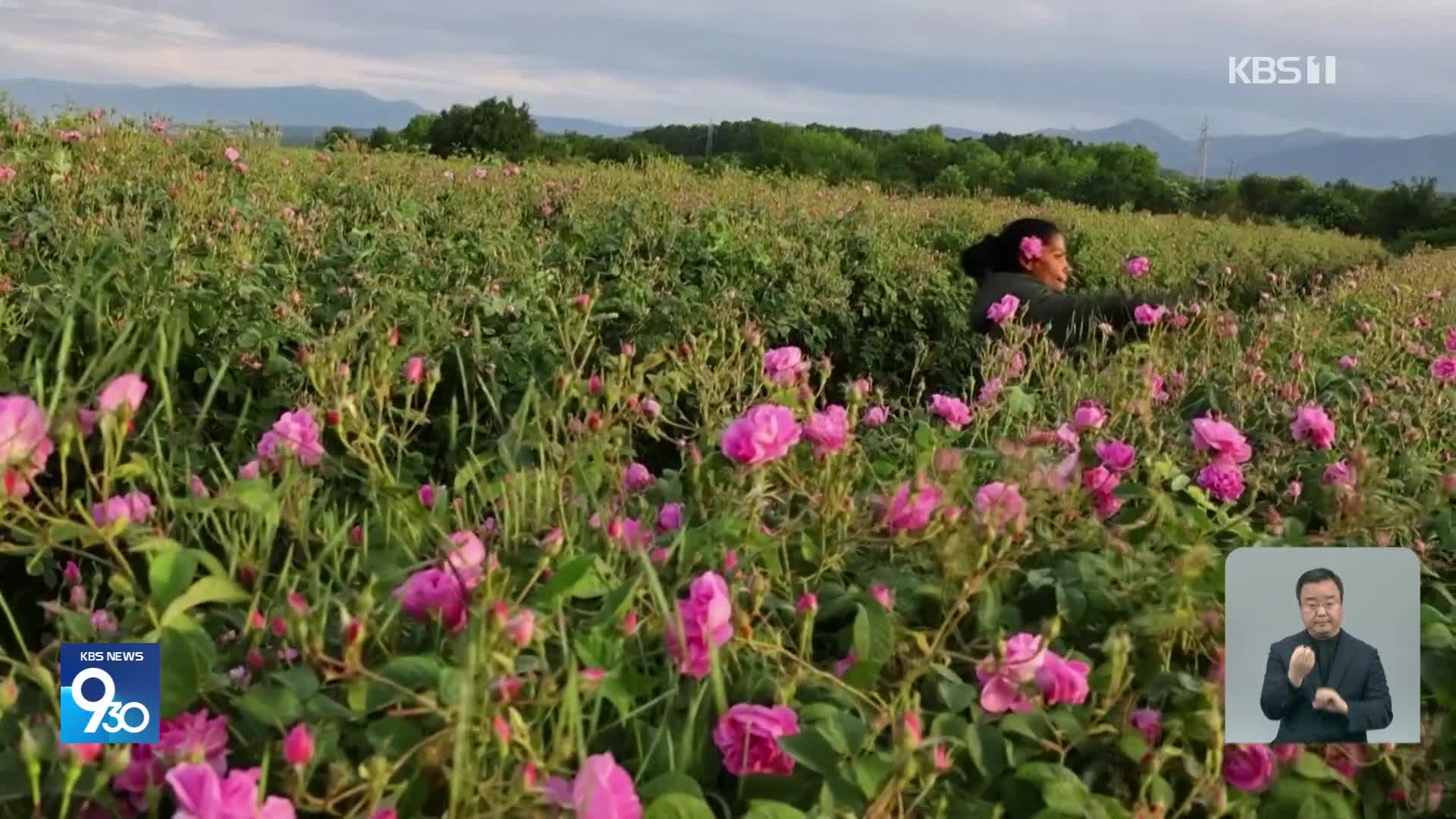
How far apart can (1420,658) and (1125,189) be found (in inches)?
997

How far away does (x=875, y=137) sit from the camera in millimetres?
37094

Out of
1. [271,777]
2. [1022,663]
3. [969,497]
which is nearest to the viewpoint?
[271,777]

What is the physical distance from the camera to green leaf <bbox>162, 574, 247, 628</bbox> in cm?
88

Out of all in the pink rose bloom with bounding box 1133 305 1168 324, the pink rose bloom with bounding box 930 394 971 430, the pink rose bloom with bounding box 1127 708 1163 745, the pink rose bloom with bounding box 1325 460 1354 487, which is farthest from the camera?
the pink rose bloom with bounding box 1133 305 1168 324

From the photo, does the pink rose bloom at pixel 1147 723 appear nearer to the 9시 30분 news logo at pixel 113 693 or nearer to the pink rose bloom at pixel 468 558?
the pink rose bloom at pixel 468 558

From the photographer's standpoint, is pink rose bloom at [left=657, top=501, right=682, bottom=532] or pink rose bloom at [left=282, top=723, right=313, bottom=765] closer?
pink rose bloom at [left=282, top=723, right=313, bottom=765]

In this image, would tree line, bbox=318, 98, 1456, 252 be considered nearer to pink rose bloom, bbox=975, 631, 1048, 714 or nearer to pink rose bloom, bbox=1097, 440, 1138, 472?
pink rose bloom, bbox=1097, 440, 1138, 472

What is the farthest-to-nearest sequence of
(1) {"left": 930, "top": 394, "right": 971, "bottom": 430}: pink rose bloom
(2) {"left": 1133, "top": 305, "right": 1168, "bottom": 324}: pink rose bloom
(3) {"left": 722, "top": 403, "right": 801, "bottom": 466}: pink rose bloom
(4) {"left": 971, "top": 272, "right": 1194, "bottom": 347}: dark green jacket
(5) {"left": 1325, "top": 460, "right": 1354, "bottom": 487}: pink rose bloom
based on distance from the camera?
(4) {"left": 971, "top": 272, "right": 1194, "bottom": 347}: dark green jacket, (2) {"left": 1133, "top": 305, "right": 1168, "bottom": 324}: pink rose bloom, (1) {"left": 930, "top": 394, "right": 971, "bottom": 430}: pink rose bloom, (5) {"left": 1325, "top": 460, "right": 1354, "bottom": 487}: pink rose bloom, (3) {"left": 722, "top": 403, "right": 801, "bottom": 466}: pink rose bloom

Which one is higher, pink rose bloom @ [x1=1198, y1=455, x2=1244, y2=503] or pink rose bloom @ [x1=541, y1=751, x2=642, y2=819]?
pink rose bloom @ [x1=1198, y1=455, x2=1244, y2=503]

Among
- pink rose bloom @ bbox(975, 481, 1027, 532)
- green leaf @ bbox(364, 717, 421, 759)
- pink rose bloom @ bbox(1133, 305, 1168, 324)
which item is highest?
pink rose bloom @ bbox(1133, 305, 1168, 324)

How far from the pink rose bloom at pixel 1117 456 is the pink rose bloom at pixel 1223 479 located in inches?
5.8

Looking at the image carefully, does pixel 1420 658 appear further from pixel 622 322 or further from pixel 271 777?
pixel 622 322

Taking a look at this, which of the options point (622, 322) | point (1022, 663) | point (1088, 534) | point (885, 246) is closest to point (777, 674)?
point (1022, 663)

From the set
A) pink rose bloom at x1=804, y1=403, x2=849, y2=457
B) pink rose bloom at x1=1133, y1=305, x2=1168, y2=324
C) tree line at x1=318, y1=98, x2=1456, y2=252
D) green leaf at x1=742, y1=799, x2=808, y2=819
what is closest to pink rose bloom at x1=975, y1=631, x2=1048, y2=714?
green leaf at x1=742, y1=799, x2=808, y2=819
